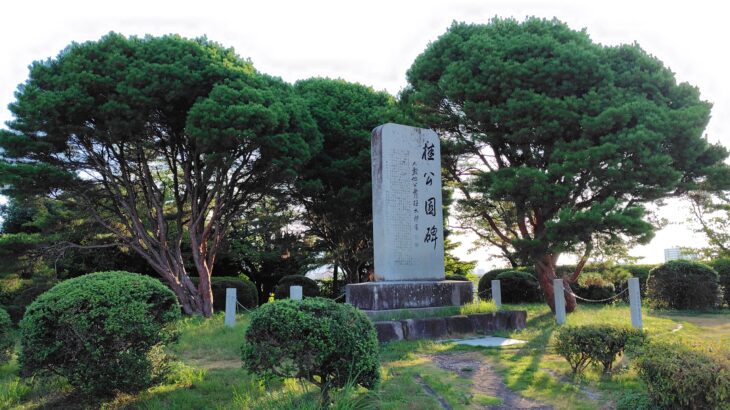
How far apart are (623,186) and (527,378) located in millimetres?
6430

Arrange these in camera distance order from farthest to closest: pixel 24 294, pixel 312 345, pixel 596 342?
pixel 24 294
pixel 596 342
pixel 312 345

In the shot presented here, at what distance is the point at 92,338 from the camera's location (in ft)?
13.5

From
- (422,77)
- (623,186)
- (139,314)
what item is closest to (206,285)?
(422,77)

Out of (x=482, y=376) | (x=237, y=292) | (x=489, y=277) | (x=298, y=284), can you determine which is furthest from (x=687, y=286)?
(x=237, y=292)

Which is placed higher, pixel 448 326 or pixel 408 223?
pixel 408 223

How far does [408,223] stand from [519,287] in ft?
28.9

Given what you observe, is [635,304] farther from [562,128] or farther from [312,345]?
[312,345]

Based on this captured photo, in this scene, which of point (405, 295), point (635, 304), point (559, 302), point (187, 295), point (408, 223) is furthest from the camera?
point (187, 295)

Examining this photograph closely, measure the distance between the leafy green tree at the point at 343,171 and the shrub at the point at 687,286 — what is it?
8338mm

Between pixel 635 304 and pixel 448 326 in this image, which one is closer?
pixel 635 304

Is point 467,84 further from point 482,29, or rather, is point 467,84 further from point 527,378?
point 527,378

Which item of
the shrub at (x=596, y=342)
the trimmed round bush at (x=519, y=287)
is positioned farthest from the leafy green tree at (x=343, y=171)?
the shrub at (x=596, y=342)

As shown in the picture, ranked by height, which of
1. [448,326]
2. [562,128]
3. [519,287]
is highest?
[562,128]

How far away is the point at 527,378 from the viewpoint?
203 inches
